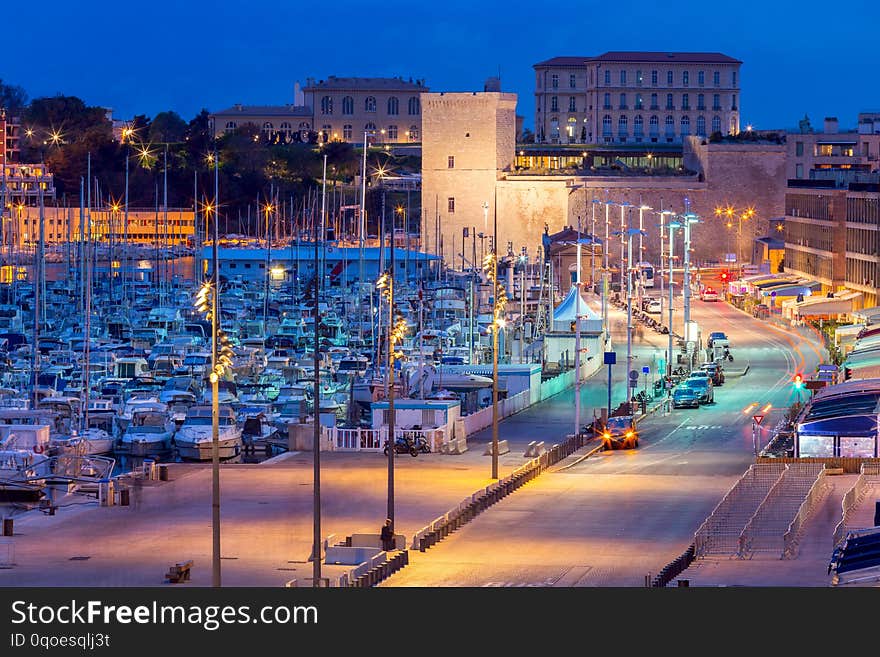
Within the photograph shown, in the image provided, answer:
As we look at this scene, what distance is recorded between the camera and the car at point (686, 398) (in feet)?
149

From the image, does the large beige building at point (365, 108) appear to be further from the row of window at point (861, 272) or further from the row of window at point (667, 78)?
the row of window at point (861, 272)

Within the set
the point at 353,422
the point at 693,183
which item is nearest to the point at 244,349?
the point at 353,422

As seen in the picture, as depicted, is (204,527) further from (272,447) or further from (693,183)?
(693,183)

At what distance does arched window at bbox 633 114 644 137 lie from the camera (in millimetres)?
130000

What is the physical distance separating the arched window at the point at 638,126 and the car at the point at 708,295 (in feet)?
176

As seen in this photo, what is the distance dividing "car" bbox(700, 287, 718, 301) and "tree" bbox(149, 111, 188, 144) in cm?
8749

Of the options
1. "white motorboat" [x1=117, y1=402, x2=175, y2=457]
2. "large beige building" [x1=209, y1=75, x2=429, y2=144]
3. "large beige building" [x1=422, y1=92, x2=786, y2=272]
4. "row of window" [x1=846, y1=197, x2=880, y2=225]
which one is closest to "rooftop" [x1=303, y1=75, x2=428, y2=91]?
"large beige building" [x1=209, y1=75, x2=429, y2=144]

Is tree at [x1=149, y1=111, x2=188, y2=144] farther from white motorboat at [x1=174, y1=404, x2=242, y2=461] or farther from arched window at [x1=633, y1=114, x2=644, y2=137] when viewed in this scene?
white motorboat at [x1=174, y1=404, x2=242, y2=461]

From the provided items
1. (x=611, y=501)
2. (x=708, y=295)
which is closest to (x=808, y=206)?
(x=708, y=295)

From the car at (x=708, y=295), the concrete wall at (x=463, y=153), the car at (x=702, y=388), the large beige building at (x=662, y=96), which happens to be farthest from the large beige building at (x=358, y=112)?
the car at (x=702, y=388)

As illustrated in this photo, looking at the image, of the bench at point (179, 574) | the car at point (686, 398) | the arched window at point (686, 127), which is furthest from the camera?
the arched window at point (686, 127)

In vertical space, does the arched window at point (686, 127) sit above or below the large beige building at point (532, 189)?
above

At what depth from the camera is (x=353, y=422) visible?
146 feet

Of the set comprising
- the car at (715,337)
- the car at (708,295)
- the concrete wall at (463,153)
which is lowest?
the car at (715,337)
